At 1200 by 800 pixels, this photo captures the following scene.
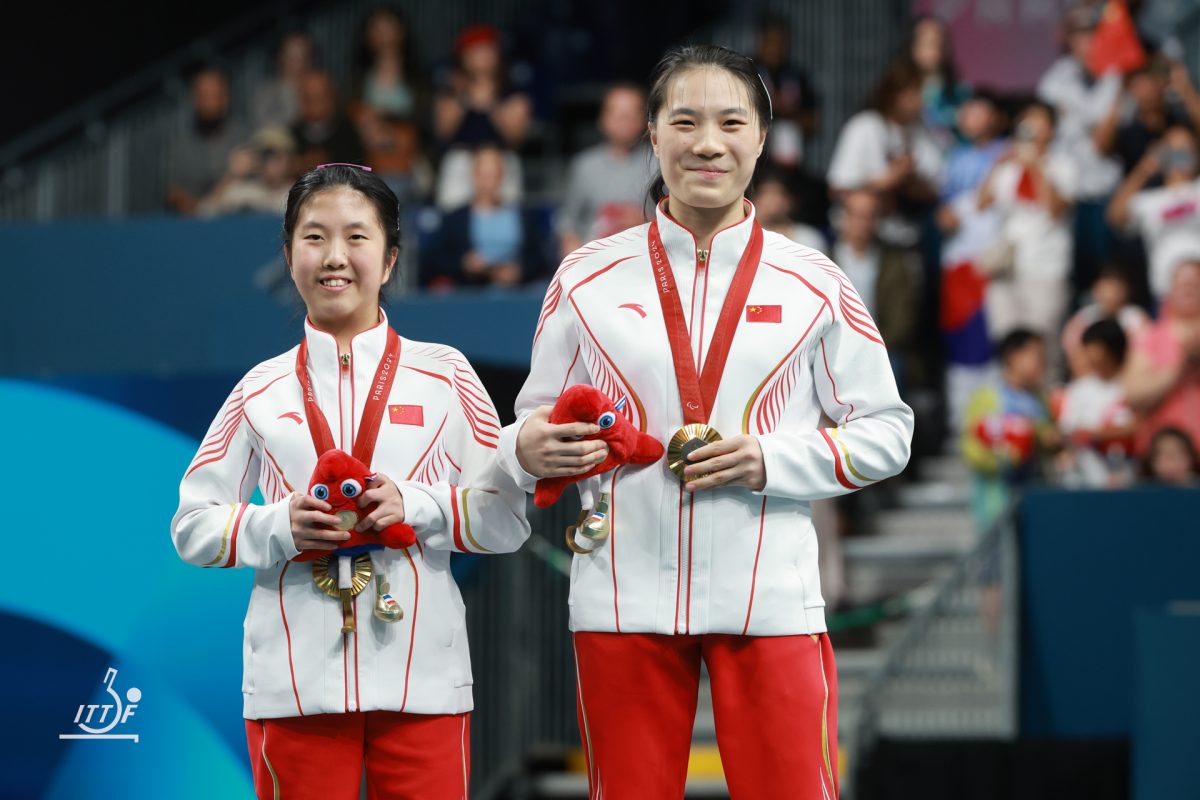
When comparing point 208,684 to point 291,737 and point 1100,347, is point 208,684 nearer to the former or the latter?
point 291,737

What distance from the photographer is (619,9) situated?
1198 cm

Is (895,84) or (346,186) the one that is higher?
(895,84)

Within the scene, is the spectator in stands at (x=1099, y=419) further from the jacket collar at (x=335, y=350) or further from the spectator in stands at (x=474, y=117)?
the jacket collar at (x=335, y=350)

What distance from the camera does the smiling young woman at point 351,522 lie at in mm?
3389

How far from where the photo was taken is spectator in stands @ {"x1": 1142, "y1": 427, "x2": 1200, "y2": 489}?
7391 mm

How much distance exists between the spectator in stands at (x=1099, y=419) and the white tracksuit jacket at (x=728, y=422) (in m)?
4.69

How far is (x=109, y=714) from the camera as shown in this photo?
4066mm

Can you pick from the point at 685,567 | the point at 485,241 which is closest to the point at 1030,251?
the point at 485,241

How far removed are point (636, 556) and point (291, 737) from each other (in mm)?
755

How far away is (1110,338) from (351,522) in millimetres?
5355

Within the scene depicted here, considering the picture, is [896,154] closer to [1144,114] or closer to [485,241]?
[1144,114]

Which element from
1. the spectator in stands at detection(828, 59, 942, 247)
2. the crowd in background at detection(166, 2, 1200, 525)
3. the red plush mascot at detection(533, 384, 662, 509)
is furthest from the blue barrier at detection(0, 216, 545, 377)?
the red plush mascot at detection(533, 384, 662, 509)

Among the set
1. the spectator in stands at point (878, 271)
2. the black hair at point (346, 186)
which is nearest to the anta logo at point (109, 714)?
the black hair at point (346, 186)

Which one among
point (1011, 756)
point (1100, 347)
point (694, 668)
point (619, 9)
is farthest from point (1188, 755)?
point (619, 9)
